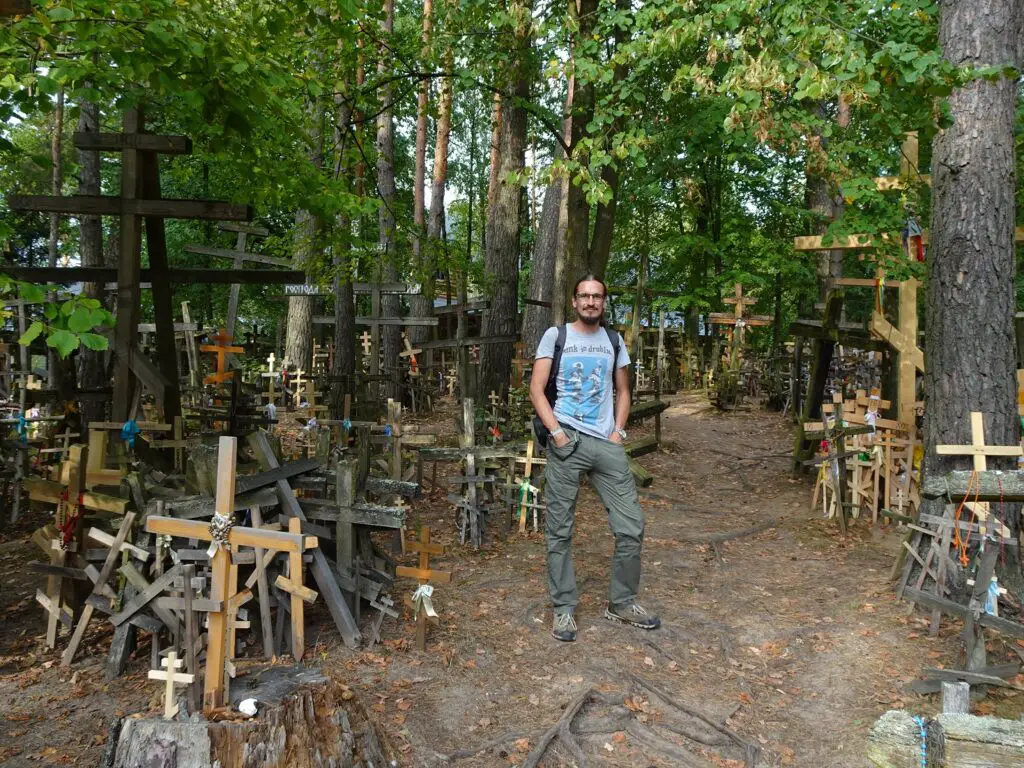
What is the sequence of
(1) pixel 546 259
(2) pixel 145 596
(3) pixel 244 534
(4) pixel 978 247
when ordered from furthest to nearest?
(1) pixel 546 259, (4) pixel 978 247, (2) pixel 145 596, (3) pixel 244 534

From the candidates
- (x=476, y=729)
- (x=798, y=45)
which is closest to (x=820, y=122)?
(x=798, y=45)

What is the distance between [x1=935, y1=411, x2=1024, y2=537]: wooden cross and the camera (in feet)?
16.6

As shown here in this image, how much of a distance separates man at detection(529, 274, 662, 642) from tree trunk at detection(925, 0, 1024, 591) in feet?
7.83

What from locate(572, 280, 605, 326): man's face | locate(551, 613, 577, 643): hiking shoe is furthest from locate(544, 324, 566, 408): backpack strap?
locate(551, 613, 577, 643): hiking shoe

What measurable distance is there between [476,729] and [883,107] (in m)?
5.80

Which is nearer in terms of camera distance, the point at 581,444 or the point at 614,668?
the point at 614,668

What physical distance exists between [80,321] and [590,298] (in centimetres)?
280

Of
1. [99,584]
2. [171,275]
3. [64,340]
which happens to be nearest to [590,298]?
[64,340]

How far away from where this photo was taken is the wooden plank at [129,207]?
20.2 feet

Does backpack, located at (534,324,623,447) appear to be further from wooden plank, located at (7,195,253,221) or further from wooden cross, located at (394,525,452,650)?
wooden plank, located at (7,195,253,221)

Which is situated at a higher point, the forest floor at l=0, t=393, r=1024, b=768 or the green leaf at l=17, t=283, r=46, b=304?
the green leaf at l=17, t=283, r=46, b=304

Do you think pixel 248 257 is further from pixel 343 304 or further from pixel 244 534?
pixel 244 534

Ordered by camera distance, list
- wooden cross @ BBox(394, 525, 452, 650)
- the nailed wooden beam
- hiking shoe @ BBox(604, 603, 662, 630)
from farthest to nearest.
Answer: the nailed wooden beam → hiking shoe @ BBox(604, 603, 662, 630) → wooden cross @ BBox(394, 525, 452, 650)

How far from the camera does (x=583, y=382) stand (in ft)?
16.0
